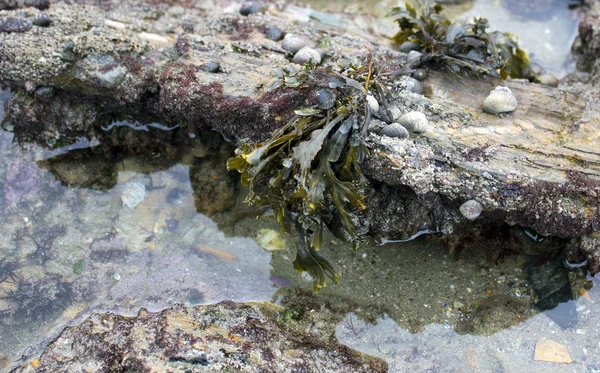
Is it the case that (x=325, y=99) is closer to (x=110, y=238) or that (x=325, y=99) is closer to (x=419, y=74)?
(x=419, y=74)

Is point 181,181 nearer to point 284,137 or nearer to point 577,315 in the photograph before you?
point 284,137

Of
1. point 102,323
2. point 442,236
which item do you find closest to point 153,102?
point 102,323

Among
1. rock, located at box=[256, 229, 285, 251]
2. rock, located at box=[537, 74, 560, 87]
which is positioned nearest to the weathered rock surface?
rock, located at box=[256, 229, 285, 251]

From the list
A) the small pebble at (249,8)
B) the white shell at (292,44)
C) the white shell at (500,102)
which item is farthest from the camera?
the small pebble at (249,8)

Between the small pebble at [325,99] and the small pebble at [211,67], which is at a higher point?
the small pebble at [325,99]

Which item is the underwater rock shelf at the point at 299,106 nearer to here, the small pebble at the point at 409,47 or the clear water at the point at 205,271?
the small pebble at the point at 409,47

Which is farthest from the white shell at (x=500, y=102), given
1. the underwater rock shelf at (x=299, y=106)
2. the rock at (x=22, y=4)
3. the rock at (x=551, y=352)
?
the rock at (x=22, y=4)
